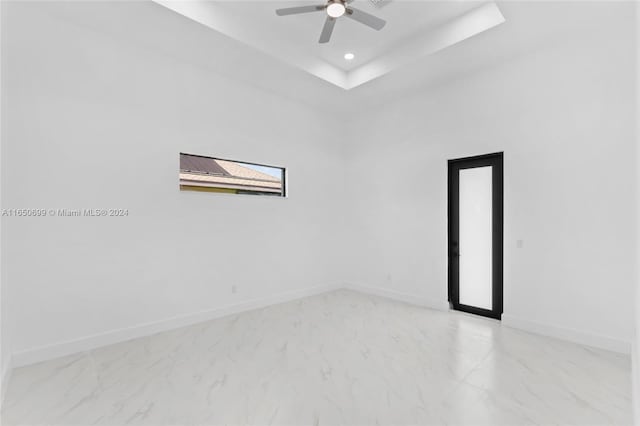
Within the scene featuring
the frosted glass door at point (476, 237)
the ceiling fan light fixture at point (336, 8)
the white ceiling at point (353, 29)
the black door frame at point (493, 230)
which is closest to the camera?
the ceiling fan light fixture at point (336, 8)

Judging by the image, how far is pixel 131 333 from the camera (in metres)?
3.41

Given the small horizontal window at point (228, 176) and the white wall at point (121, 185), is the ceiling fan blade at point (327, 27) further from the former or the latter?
the small horizontal window at point (228, 176)

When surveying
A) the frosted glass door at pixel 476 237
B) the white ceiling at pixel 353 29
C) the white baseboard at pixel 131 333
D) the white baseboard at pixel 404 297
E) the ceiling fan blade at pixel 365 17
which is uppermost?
the white ceiling at pixel 353 29

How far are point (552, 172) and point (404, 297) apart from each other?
265 cm

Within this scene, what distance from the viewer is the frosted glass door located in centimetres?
410

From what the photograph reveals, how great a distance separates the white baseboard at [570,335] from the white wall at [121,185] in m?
3.22

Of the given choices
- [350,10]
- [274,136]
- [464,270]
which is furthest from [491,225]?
[274,136]

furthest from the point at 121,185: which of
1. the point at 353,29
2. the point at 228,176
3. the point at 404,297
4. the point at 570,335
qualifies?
the point at 570,335

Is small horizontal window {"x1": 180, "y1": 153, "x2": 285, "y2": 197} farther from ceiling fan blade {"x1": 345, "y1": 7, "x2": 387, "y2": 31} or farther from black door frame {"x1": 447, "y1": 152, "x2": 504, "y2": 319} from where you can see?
black door frame {"x1": 447, "y1": 152, "x2": 504, "y2": 319}

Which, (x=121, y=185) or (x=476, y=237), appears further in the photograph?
(x=476, y=237)

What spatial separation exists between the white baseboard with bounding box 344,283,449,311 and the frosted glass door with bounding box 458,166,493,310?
0.99 ft

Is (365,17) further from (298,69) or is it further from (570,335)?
(570,335)

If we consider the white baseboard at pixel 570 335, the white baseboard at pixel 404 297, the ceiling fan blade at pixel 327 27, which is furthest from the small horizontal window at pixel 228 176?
the white baseboard at pixel 570 335

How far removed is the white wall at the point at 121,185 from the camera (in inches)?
113
